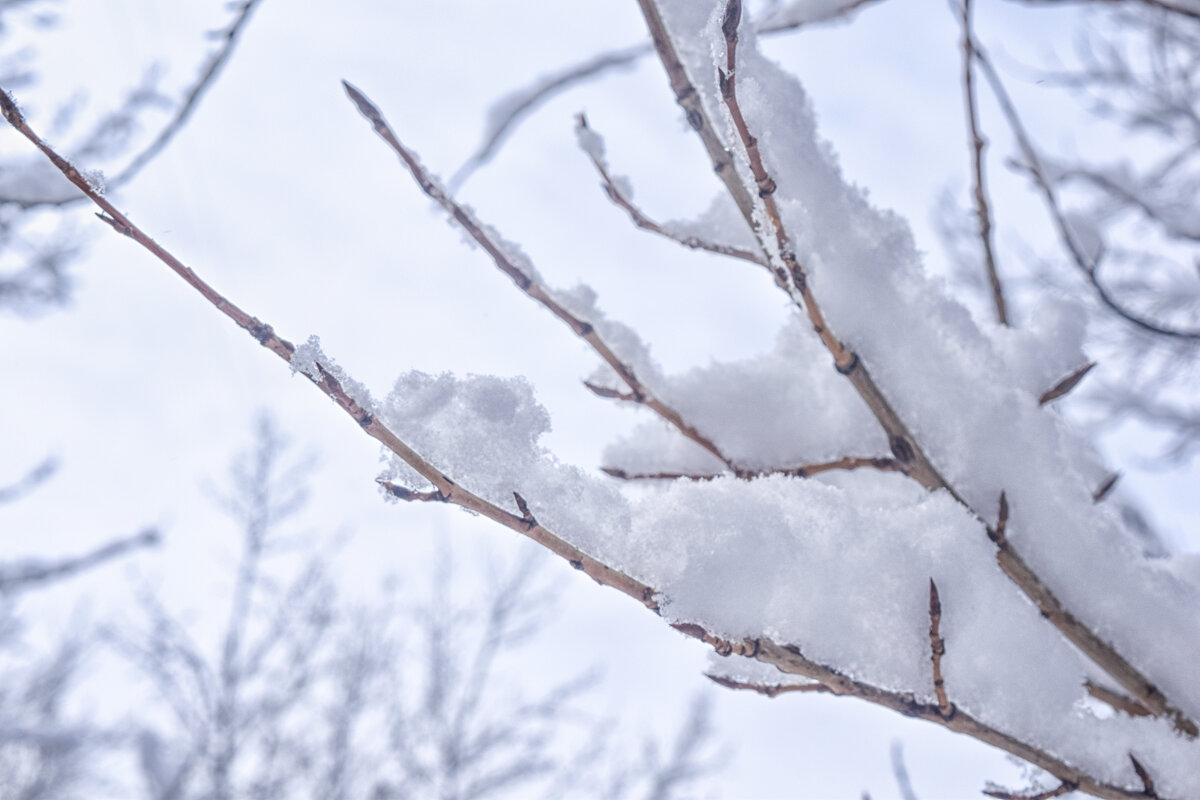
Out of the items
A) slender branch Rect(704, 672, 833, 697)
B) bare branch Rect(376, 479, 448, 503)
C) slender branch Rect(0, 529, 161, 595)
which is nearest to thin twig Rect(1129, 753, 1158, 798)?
slender branch Rect(704, 672, 833, 697)

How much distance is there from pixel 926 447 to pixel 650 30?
2.01ft

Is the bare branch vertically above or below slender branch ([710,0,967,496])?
below

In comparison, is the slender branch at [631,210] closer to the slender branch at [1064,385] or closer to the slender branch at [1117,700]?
the slender branch at [1064,385]

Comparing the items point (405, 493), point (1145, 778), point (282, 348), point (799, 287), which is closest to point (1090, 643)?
point (1145, 778)

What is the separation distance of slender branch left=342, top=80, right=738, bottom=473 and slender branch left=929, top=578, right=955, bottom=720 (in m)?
0.39

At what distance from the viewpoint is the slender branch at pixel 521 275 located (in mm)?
833

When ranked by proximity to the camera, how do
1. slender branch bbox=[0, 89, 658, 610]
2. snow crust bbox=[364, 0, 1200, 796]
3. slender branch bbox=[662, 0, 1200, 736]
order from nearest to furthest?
1. slender branch bbox=[0, 89, 658, 610]
2. snow crust bbox=[364, 0, 1200, 796]
3. slender branch bbox=[662, 0, 1200, 736]

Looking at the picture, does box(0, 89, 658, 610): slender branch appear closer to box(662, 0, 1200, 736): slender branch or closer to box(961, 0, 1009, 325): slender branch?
box(662, 0, 1200, 736): slender branch

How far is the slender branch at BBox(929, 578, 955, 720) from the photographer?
2.23 feet

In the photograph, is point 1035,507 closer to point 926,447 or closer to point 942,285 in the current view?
point 926,447

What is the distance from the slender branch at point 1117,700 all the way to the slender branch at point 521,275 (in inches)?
21.6

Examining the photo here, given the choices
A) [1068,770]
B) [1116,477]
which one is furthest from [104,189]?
[1116,477]

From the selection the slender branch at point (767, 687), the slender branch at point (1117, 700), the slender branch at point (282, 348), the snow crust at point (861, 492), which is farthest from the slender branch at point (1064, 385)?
the slender branch at point (282, 348)

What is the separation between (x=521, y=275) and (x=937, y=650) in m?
0.64
